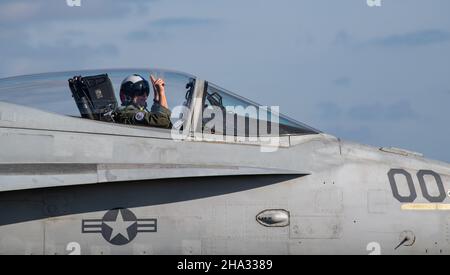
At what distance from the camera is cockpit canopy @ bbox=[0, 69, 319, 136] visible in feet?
34.2

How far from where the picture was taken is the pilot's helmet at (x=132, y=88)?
34.7 feet

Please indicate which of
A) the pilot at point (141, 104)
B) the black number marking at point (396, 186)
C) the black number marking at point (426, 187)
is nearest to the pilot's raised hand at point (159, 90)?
the pilot at point (141, 104)

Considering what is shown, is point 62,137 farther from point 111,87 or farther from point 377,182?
point 377,182

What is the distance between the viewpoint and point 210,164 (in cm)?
1002

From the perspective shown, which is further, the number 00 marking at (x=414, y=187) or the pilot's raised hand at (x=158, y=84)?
the pilot's raised hand at (x=158, y=84)

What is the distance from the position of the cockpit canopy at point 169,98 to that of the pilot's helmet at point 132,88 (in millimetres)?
70

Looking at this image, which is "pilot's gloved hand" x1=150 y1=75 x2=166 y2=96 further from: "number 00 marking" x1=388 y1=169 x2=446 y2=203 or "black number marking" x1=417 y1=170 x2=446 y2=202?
"black number marking" x1=417 y1=170 x2=446 y2=202

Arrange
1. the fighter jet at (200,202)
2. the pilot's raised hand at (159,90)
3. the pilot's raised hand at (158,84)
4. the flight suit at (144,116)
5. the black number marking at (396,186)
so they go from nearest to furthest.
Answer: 1. the fighter jet at (200,202)
2. the black number marking at (396,186)
3. the flight suit at (144,116)
4. the pilot's raised hand at (159,90)
5. the pilot's raised hand at (158,84)

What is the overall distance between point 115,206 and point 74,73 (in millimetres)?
1956

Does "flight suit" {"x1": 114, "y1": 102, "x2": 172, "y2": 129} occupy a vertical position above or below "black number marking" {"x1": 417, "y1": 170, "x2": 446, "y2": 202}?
above

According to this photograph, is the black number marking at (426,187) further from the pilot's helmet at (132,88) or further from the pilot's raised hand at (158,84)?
the pilot's helmet at (132,88)

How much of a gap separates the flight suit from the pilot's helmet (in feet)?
0.45

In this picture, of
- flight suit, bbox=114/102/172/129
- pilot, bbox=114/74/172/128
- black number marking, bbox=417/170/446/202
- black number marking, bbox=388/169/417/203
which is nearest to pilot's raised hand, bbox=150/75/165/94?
pilot, bbox=114/74/172/128

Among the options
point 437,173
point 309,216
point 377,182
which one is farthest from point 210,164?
point 437,173
